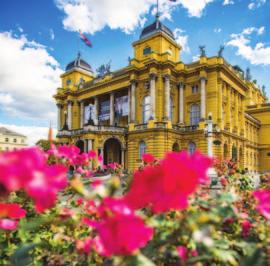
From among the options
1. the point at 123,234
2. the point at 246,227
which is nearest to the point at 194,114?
the point at 246,227

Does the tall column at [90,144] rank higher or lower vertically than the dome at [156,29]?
lower

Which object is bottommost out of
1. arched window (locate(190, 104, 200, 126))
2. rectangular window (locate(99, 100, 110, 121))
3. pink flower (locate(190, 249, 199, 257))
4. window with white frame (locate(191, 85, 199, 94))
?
pink flower (locate(190, 249, 199, 257))

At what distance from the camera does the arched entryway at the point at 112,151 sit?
34844 millimetres

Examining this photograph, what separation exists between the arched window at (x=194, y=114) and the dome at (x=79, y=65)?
22.5 meters

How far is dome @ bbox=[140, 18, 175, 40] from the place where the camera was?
30.6 metres

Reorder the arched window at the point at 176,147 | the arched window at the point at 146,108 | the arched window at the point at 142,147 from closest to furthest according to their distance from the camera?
the arched window at the point at 142,147 → the arched window at the point at 176,147 → the arched window at the point at 146,108

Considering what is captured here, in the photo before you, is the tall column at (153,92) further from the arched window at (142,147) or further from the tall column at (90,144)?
the tall column at (90,144)

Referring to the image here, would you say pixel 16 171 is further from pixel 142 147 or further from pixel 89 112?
pixel 89 112

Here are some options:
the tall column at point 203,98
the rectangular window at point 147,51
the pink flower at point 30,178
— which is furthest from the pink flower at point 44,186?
the rectangular window at point 147,51

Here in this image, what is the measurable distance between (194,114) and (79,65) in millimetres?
23324

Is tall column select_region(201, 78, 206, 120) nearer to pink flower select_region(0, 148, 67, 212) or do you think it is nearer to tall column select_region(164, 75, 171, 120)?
tall column select_region(164, 75, 171, 120)

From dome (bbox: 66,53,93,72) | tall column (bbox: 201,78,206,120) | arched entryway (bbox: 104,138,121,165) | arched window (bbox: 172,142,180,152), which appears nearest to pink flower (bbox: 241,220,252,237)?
tall column (bbox: 201,78,206,120)

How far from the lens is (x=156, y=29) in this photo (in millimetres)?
30531

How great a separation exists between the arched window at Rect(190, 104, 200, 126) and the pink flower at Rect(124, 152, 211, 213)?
29.1 metres
